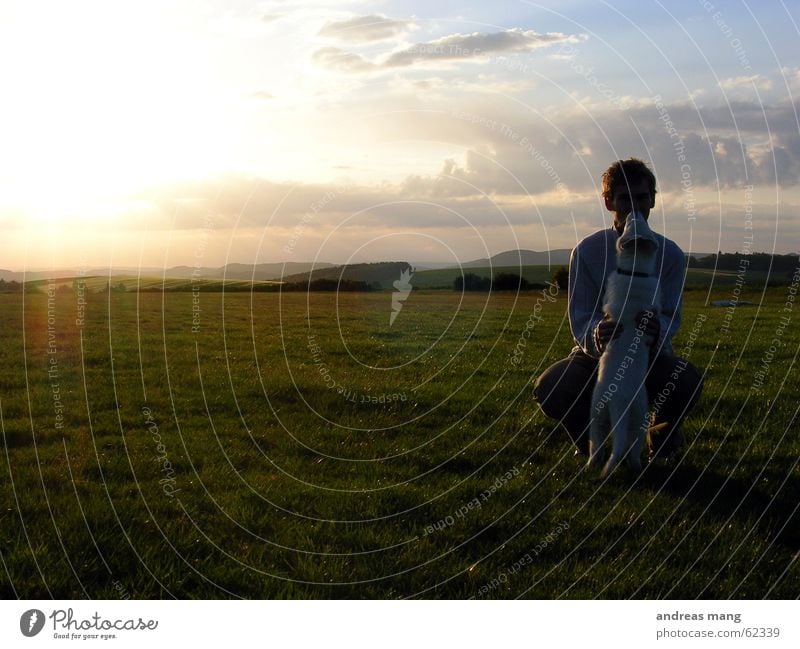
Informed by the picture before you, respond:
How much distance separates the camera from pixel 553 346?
1862 cm

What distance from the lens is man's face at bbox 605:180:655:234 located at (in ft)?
24.6

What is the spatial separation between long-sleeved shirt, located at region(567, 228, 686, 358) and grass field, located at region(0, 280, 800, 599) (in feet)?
4.51

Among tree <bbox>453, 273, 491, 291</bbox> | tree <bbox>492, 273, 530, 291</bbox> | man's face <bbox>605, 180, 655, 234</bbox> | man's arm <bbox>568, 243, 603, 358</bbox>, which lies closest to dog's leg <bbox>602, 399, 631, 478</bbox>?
man's arm <bbox>568, 243, 603, 358</bbox>

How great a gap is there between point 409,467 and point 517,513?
5.54 feet

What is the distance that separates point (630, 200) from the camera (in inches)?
296

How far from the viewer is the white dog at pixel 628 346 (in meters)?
7.11

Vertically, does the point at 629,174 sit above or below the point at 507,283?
above

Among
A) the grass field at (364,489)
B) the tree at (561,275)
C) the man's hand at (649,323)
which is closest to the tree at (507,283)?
the tree at (561,275)

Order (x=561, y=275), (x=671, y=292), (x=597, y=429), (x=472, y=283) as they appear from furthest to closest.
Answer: (x=472, y=283), (x=561, y=275), (x=671, y=292), (x=597, y=429)

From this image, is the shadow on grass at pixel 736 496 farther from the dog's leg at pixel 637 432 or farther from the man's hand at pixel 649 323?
the man's hand at pixel 649 323

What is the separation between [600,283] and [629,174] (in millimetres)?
1102

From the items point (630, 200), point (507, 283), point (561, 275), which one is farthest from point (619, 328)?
point (507, 283)

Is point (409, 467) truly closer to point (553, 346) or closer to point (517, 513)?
point (517, 513)

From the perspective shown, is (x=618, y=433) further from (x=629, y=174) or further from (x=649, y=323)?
(x=629, y=174)
